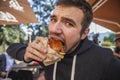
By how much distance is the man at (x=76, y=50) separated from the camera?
1768 millimetres

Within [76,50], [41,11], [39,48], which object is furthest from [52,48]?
[41,11]

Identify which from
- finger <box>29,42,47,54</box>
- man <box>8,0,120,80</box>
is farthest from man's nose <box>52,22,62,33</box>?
finger <box>29,42,47,54</box>

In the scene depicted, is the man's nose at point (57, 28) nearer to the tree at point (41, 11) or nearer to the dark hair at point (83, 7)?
the dark hair at point (83, 7)

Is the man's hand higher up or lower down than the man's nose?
lower down

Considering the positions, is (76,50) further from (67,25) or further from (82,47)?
(67,25)

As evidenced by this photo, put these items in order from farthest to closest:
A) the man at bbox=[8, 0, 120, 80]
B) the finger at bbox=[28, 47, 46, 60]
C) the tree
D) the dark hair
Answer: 1. the tree
2. the dark hair
3. the man at bbox=[8, 0, 120, 80]
4. the finger at bbox=[28, 47, 46, 60]

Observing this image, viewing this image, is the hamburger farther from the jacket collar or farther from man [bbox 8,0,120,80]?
the jacket collar

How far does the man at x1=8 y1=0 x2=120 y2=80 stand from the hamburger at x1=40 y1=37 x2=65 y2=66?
2 cm

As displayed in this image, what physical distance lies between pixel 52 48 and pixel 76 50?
246mm

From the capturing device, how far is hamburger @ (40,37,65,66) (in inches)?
67.2

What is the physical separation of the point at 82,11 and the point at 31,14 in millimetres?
Result: 4215

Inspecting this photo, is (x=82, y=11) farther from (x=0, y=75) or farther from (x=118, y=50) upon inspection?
(x=0, y=75)

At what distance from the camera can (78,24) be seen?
186 centimetres

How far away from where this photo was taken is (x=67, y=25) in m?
1.79
